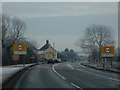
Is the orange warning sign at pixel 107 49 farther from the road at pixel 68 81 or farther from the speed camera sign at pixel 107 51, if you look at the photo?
the road at pixel 68 81

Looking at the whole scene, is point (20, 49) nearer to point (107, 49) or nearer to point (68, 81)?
point (107, 49)

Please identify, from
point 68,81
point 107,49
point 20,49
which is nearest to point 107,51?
point 107,49

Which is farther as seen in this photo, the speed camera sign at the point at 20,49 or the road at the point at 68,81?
the speed camera sign at the point at 20,49

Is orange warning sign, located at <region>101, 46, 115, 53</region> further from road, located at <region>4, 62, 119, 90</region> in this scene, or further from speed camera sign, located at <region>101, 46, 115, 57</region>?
road, located at <region>4, 62, 119, 90</region>

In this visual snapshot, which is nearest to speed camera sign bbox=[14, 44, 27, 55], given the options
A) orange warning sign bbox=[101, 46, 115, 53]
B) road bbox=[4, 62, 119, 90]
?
orange warning sign bbox=[101, 46, 115, 53]

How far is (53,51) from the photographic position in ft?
513

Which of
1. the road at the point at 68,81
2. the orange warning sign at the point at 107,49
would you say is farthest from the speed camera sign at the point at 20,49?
the road at the point at 68,81

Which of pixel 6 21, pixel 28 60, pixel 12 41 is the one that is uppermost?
pixel 6 21

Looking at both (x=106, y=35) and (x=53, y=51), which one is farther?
(x=53, y=51)

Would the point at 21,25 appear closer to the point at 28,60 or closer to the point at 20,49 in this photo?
the point at 28,60

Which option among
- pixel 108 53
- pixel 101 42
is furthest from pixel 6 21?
pixel 108 53

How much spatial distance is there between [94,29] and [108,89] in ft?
286

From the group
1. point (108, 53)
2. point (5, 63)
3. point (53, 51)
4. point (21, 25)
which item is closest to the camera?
point (108, 53)

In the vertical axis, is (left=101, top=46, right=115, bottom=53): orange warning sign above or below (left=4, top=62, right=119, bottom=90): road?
above
